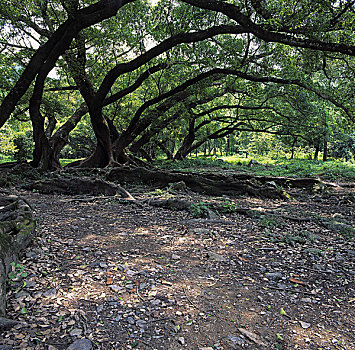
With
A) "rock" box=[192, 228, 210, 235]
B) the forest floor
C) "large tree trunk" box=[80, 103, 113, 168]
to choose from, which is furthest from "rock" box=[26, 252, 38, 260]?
"large tree trunk" box=[80, 103, 113, 168]

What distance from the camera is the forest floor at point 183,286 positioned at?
220 centimetres

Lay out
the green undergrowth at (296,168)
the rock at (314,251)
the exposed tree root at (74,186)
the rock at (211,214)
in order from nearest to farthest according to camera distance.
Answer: the rock at (314,251)
the rock at (211,214)
the exposed tree root at (74,186)
the green undergrowth at (296,168)

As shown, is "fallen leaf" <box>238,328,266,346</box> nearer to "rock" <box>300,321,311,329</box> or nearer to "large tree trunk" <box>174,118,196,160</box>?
"rock" <box>300,321,311,329</box>

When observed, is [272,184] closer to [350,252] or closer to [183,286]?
[350,252]

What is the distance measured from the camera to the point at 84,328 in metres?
2.20

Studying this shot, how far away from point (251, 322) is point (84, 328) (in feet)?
4.72

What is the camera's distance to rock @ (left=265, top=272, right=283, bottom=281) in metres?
3.30

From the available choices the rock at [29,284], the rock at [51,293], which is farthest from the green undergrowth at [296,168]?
the rock at [29,284]

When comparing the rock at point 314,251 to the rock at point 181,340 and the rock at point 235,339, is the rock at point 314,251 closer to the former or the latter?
the rock at point 235,339

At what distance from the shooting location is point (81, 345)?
79.4 inches

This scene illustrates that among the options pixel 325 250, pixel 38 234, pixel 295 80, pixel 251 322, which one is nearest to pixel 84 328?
pixel 251 322

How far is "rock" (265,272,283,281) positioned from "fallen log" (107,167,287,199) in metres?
5.12

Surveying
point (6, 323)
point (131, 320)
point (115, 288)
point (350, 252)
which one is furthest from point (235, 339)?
point (350, 252)

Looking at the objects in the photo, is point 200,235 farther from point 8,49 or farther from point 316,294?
point 8,49
